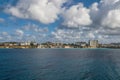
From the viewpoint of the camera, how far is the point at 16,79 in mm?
52719

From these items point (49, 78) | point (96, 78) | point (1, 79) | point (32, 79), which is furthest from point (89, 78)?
point (1, 79)

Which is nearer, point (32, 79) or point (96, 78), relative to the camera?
point (32, 79)

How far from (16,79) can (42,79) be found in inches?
317

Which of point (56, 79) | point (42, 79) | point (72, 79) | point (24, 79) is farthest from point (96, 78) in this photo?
point (24, 79)

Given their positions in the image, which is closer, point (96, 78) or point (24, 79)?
point (24, 79)

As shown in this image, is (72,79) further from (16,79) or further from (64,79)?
(16,79)

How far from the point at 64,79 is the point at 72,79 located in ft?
8.46

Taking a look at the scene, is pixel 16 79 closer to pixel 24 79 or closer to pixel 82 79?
pixel 24 79

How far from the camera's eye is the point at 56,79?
53.2 metres

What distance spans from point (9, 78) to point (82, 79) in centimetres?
2290

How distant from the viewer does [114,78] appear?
184 feet

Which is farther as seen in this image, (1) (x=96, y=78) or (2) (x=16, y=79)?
(1) (x=96, y=78)

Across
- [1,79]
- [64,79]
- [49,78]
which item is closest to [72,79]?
[64,79]

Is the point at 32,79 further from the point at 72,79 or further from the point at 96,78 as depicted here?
the point at 96,78
